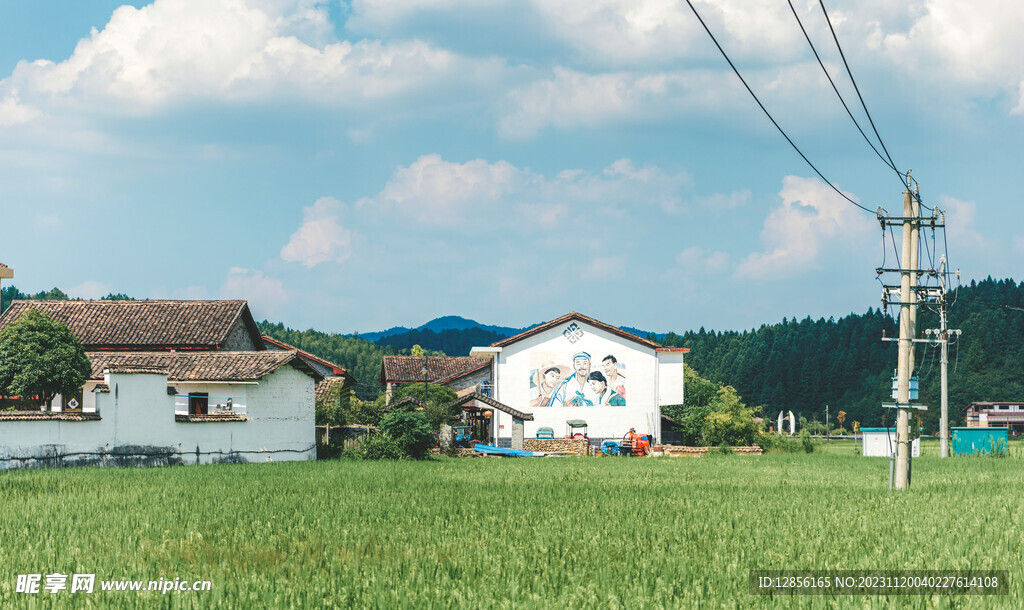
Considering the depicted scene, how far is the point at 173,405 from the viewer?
3142 centimetres

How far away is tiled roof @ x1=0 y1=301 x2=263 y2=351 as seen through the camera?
1898 inches

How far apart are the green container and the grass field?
2585 centimetres

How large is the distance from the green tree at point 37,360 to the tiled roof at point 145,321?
11502 millimetres

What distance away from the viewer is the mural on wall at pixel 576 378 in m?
57.6

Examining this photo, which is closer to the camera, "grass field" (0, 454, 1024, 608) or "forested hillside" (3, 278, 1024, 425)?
"grass field" (0, 454, 1024, 608)

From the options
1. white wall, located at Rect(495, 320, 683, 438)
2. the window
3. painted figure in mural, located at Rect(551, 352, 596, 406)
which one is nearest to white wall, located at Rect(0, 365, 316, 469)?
the window

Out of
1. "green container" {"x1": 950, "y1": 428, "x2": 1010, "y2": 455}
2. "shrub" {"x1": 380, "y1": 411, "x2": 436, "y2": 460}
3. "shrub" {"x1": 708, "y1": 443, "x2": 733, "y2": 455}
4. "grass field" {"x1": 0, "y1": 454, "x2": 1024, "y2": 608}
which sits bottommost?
"shrub" {"x1": 708, "y1": 443, "x2": 733, "y2": 455}

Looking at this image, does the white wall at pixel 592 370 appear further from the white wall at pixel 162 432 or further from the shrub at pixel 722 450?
the white wall at pixel 162 432

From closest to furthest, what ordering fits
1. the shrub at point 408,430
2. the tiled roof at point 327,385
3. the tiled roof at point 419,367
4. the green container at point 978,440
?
1. the shrub at point 408,430
2. the green container at point 978,440
3. the tiled roof at point 327,385
4. the tiled roof at point 419,367

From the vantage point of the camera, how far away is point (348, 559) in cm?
1146

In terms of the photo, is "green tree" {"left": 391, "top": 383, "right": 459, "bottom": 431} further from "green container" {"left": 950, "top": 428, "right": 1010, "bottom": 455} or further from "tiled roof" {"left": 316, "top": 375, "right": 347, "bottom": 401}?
"green container" {"left": 950, "top": 428, "right": 1010, "bottom": 455}

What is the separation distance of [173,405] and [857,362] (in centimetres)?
13022

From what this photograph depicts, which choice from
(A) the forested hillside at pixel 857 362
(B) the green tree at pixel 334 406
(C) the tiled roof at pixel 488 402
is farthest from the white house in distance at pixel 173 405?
(A) the forested hillside at pixel 857 362

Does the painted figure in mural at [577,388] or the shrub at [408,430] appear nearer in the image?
the shrub at [408,430]
